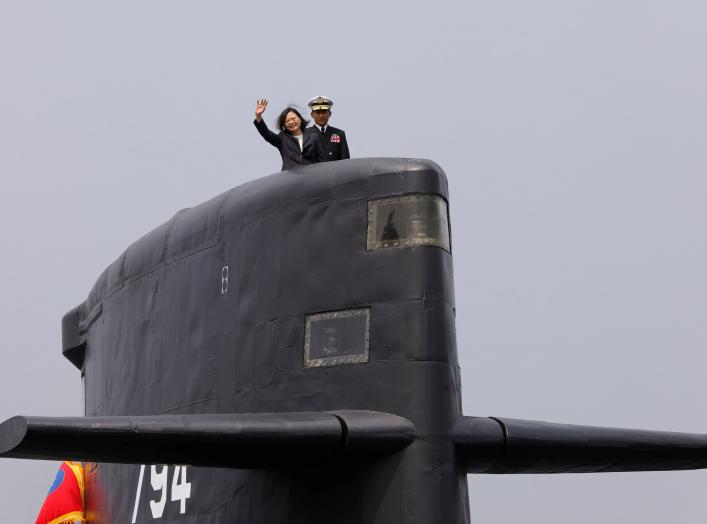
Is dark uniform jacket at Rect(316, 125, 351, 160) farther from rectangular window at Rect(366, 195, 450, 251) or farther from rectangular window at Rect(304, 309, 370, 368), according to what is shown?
rectangular window at Rect(304, 309, 370, 368)

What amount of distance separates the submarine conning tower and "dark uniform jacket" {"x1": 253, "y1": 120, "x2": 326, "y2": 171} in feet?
1.63

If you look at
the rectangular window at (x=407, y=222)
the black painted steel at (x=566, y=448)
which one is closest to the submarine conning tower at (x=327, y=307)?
the rectangular window at (x=407, y=222)

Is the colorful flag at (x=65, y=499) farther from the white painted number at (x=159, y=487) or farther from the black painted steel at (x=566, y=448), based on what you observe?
the black painted steel at (x=566, y=448)

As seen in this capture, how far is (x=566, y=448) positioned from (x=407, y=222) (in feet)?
6.03

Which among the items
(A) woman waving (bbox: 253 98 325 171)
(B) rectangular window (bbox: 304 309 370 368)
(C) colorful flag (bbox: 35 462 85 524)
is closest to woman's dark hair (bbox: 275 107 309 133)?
(A) woman waving (bbox: 253 98 325 171)

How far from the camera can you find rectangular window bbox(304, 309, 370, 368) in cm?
886

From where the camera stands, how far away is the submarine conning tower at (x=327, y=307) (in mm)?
8641

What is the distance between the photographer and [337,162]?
948cm

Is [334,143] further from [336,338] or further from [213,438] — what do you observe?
[213,438]

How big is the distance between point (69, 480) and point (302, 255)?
4.76 m

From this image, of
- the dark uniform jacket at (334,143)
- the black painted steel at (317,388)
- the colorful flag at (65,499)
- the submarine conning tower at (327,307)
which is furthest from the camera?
the colorful flag at (65,499)

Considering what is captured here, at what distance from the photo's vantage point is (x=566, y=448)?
29.9ft

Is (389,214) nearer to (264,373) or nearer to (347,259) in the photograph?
(347,259)

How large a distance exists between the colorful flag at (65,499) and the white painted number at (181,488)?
9.65 ft
